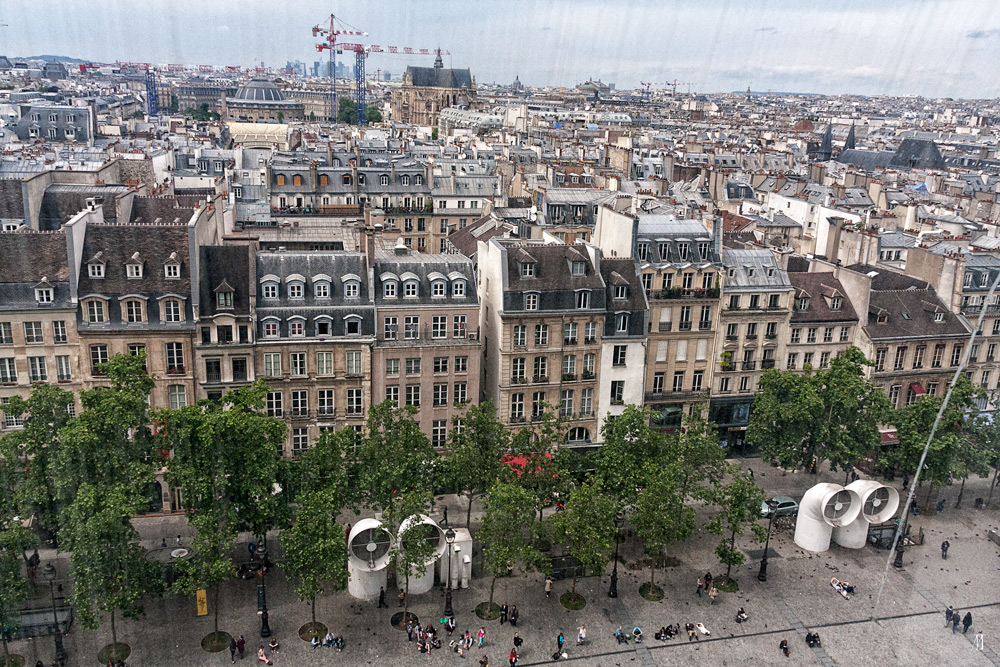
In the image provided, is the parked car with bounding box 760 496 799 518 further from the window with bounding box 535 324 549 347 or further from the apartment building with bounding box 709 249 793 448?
the window with bounding box 535 324 549 347

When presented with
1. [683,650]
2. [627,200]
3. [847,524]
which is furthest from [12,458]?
[627,200]

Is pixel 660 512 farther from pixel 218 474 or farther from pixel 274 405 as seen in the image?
pixel 274 405

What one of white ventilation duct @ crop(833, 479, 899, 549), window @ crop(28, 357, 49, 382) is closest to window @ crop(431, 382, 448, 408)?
window @ crop(28, 357, 49, 382)

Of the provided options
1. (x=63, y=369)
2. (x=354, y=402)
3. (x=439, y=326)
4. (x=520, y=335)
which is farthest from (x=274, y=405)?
(x=520, y=335)

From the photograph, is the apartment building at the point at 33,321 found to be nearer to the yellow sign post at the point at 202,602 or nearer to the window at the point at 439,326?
the yellow sign post at the point at 202,602

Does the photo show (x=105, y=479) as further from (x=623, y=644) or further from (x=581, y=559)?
(x=623, y=644)

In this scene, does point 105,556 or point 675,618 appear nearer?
point 105,556

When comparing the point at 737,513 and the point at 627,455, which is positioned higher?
the point at 627,455
